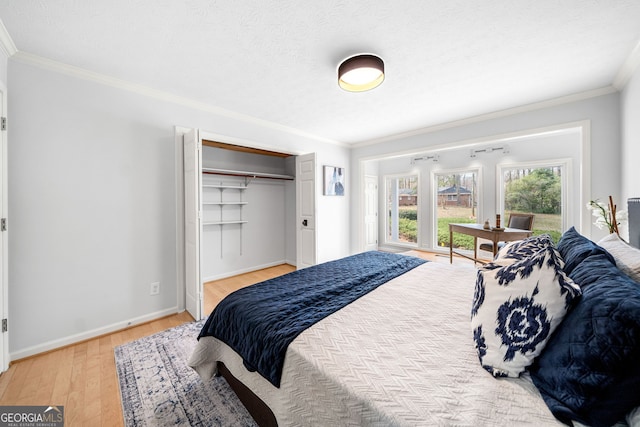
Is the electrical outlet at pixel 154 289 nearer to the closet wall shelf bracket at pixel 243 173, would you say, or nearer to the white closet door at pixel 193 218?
the white closet door at pixel 193 218

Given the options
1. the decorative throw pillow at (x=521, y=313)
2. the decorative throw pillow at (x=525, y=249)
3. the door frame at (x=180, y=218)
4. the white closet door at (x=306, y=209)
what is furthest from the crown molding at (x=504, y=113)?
the door frame at (x=180, y=218)

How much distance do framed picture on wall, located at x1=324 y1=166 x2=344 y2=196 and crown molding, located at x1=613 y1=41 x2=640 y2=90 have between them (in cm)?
357

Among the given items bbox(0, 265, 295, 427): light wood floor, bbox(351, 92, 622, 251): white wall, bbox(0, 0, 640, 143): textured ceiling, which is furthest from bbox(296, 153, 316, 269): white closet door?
bbox(0, 265, 295, 427): light wood floor

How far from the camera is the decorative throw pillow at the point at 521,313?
907mm

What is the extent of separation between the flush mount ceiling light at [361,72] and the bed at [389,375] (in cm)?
181

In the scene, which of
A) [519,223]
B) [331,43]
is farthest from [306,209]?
[519,223]

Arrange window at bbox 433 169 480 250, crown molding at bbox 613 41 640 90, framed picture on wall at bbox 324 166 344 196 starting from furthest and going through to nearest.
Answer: window at bbox 433 169 480 250 < framed picture on wall at bbox 324 166 344 196 < crown molding at bbox 613 41 640 90

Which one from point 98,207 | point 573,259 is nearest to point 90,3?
point 98,207

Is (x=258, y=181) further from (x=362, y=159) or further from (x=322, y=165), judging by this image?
(x=362, y=159)

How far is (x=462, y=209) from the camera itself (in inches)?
218

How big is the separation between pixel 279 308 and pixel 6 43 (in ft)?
9.19

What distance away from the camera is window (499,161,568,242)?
176 inches

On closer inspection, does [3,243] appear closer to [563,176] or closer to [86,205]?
[86,205]

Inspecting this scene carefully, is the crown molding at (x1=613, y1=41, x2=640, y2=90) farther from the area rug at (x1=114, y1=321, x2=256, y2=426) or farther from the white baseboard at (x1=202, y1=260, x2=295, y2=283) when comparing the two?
the white baseboard at (x1=202, y1=260, x2=295, y2=283)
